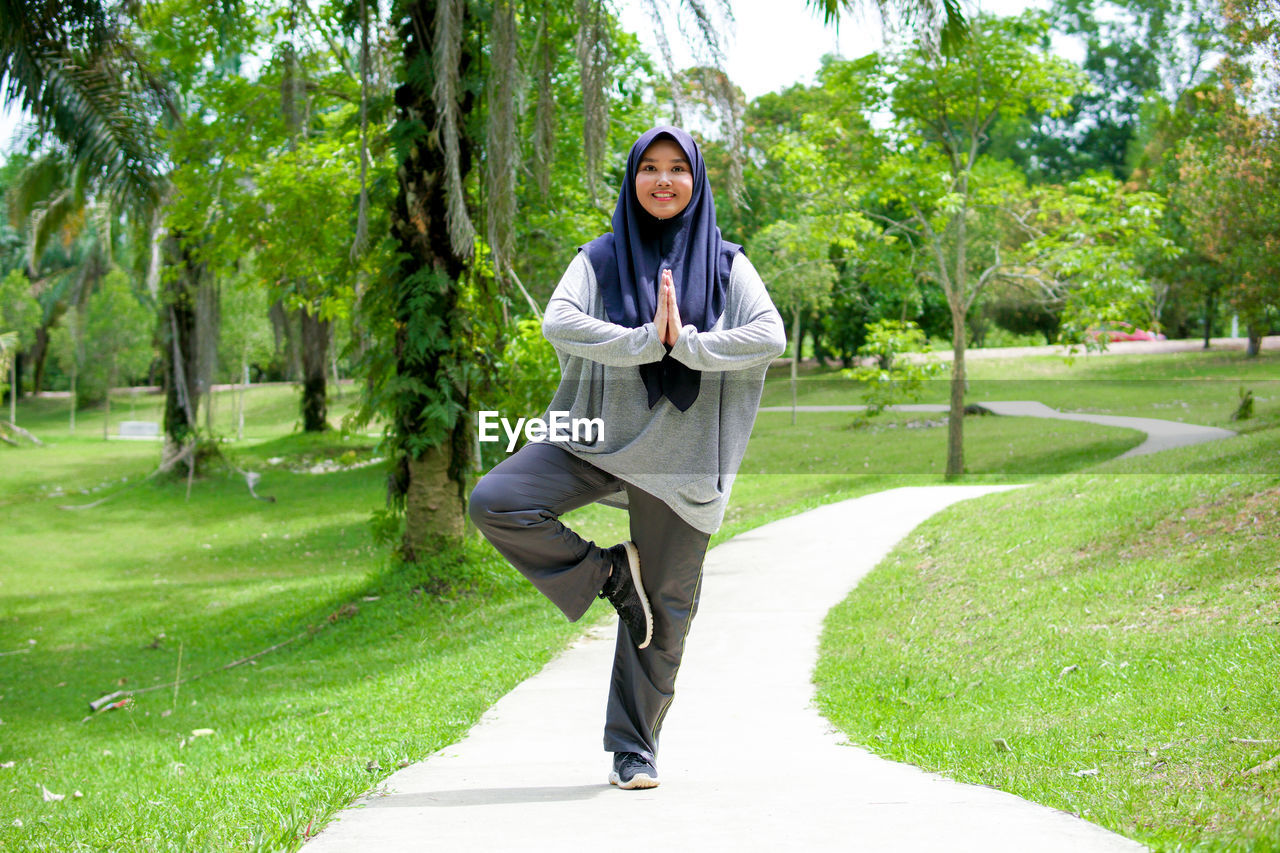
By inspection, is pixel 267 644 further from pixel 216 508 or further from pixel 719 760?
pixel 216 508

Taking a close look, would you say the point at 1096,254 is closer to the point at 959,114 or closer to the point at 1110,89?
the point at 959,114

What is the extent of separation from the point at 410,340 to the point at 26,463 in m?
27.2

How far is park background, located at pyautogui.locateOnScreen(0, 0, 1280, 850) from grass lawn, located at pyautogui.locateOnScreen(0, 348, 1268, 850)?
56 millimetres

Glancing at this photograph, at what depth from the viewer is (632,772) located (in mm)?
3881

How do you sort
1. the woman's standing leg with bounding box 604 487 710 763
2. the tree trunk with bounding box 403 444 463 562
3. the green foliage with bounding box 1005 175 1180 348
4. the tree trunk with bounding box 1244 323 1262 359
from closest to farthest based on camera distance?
the woman's standing leg with bounding box 604 487 710 763 → the tree trunk with bounding box 403 444 463 562 → the green foliage with bounding box 1005 175 1180 348 → the tree trunk with bounding box 1244 323 1262 359

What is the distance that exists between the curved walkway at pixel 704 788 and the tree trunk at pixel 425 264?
3.41 meters

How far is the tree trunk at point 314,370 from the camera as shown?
2934cm

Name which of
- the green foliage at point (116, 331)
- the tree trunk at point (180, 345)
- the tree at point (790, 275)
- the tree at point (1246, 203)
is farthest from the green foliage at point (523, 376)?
the green foliage at point (116, 331)

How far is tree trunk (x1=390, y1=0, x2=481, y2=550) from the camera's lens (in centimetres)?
1049

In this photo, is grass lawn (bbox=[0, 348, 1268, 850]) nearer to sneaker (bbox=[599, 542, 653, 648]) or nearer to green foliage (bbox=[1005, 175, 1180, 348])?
sneaker (bbox=[599, 542, 653, 648])

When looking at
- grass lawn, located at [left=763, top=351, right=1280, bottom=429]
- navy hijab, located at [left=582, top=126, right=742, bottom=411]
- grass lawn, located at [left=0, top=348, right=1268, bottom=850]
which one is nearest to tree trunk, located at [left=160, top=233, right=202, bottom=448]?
grass lawn, located at [left=0, top=348, right=1268, bottom=850]

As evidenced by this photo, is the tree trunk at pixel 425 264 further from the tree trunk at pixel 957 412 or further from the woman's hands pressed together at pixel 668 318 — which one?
the tree trunk at pixel 957 412

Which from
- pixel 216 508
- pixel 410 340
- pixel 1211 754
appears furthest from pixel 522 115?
pixel 216 508

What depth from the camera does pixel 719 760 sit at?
4.58m
